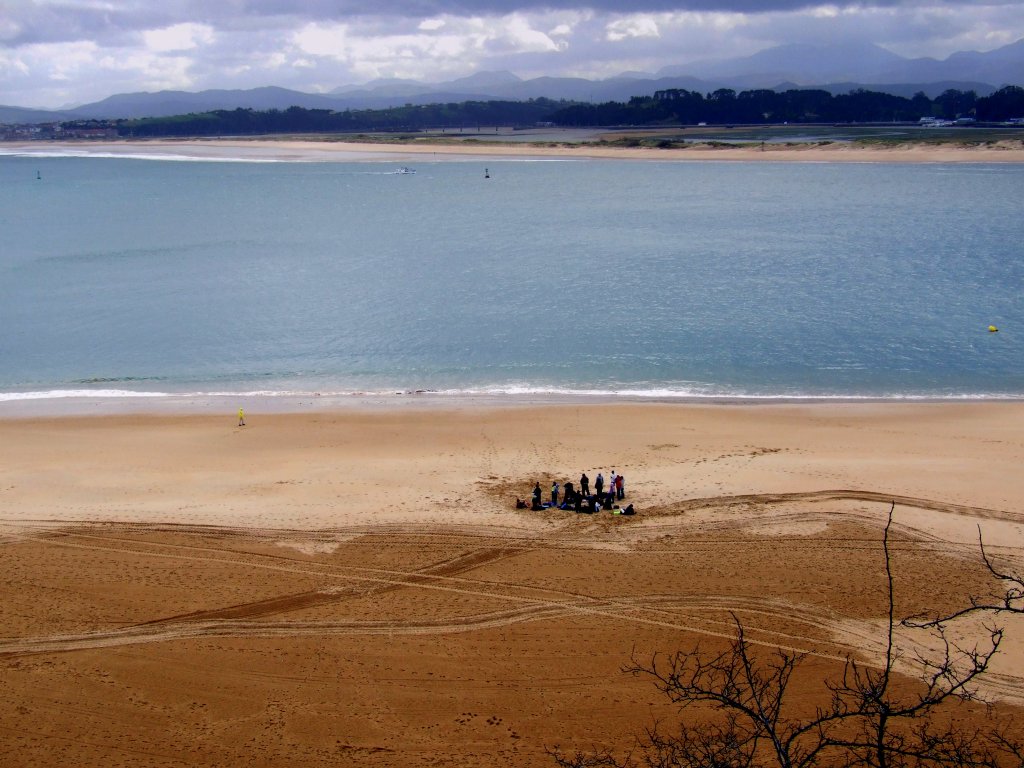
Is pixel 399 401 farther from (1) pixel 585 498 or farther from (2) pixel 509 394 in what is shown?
(1) pixel 585 498

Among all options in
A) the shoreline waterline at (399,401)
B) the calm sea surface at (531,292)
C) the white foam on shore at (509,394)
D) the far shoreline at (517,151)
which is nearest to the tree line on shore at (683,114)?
the far shoreline at (517,151)

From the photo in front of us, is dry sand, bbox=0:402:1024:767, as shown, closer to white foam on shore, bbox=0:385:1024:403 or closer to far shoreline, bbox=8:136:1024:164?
white foam on shore, bbox=0:385:1024:403

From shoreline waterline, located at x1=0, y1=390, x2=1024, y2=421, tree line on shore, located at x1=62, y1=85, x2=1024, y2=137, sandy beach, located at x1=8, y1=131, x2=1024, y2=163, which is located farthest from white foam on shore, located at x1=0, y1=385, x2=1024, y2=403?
tree line on shore, located at x1=62, y1=85, x2=1024, y2=137

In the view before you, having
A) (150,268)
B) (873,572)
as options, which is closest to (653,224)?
(150,268)

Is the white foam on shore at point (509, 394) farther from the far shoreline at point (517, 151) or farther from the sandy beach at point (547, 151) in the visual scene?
the sandy beach at point (547, 151)

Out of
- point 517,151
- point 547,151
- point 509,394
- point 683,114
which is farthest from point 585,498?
point 683,114

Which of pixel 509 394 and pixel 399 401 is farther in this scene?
pixel 509 394

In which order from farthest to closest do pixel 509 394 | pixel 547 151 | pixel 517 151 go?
pixel 517 151, pixel 547 151, pixel 509 394
